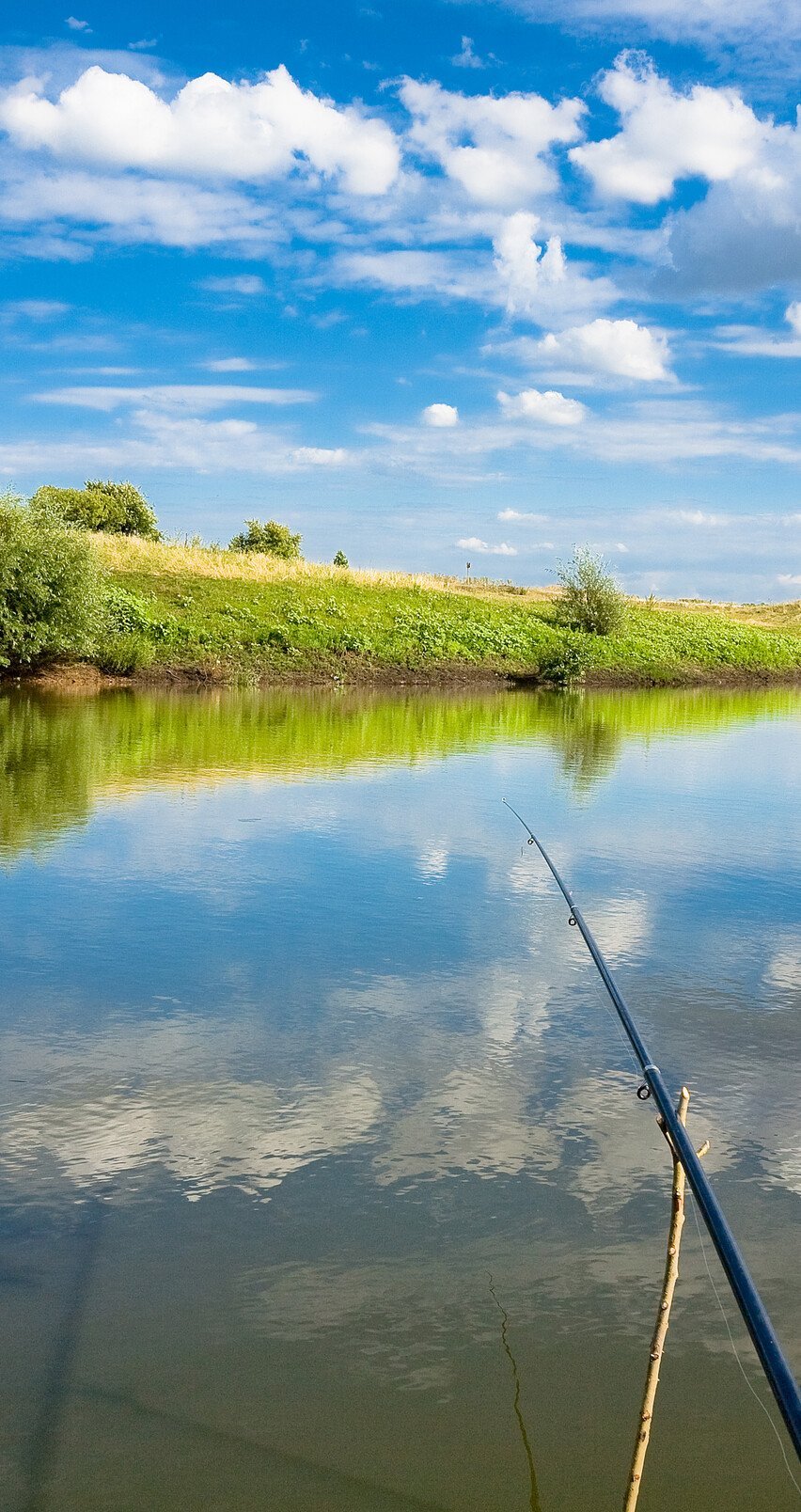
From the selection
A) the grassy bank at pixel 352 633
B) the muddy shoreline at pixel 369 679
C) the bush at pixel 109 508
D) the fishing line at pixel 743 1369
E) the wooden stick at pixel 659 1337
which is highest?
the bush at pixel 109 508

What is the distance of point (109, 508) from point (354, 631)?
51.9 m

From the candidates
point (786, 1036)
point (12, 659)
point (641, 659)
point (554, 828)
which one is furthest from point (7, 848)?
point (641, 659)

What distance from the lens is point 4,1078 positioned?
7656 mm

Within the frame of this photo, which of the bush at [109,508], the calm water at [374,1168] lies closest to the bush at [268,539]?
the bush at [109,508]

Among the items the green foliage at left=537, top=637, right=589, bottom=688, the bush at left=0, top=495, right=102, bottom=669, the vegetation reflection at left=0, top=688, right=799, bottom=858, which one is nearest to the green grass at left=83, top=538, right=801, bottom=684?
the green foliage at left=537, top=637, right=589, bottom=688

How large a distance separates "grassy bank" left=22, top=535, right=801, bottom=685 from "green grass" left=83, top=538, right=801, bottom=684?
0.27ft

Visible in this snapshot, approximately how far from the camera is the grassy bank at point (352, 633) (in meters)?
48.1

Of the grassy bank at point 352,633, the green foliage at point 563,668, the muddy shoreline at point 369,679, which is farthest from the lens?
the green foliage at point 563,668

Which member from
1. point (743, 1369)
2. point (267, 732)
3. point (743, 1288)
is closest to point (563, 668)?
point (267, 732)

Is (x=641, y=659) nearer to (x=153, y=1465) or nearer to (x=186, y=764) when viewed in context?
(x=186, y=764)

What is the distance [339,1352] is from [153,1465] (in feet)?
2.99

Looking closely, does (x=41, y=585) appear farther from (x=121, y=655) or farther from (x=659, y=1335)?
(x=659, y=1335)

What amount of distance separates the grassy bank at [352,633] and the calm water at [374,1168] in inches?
1312

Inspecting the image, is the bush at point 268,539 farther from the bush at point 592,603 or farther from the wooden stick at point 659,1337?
the wooden stick at point 659,1337
